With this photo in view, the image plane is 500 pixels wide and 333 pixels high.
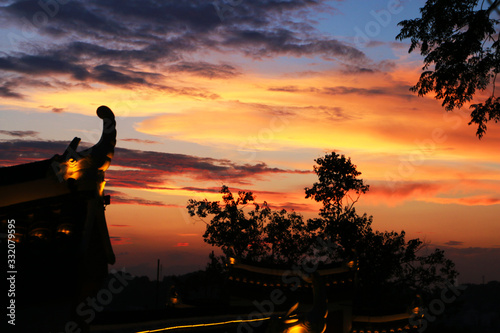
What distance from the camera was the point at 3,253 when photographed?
469 cm

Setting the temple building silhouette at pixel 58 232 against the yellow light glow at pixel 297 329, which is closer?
the temple building silhouette at pixel 58 232

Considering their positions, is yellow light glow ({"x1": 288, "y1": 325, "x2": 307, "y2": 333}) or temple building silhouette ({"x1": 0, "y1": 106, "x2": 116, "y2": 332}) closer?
temple building silhouette ({"x1": 0, "y1": 106, "x2": 116, "y2": 332})

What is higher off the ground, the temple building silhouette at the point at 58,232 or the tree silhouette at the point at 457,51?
the tree silhouette at the point at 457,51

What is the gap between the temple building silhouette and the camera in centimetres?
476

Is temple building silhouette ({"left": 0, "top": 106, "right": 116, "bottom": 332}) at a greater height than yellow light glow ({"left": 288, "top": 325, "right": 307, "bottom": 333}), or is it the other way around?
temple building silhouette ({"left": 0, "top": 106, "right": 116, "bottom": 332})

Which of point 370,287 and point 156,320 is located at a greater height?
point 156,320

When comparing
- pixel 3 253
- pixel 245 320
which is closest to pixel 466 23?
pixel 245 320

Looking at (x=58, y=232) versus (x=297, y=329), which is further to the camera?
(x=297, y=329)

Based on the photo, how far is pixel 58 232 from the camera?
5191mm

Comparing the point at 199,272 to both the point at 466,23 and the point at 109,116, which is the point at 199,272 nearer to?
the point at 466,23

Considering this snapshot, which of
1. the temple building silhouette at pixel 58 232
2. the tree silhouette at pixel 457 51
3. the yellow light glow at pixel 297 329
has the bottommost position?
the yellow light glow at pixel 297 329

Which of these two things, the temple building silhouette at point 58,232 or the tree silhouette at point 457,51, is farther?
the tree silhouette at point 457,51

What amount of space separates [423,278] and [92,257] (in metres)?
19.7

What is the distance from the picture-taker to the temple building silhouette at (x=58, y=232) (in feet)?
15.6
